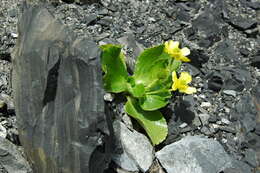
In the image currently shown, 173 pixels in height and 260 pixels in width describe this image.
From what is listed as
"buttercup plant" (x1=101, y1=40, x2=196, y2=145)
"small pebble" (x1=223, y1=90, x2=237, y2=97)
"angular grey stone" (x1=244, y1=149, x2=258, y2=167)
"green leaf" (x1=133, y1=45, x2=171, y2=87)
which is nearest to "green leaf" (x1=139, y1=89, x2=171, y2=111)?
"buttercup plant" (x1=101, y1=40, x2=196, y2=145)

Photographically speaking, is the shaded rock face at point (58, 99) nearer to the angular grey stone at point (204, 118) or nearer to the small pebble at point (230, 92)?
the angular grey stone at point (204, 118)

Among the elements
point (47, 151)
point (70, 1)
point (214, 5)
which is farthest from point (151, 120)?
point (214, 5)

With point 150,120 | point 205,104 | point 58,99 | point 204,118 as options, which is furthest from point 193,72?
point 58,99

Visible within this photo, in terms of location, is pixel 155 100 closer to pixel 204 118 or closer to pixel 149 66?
pixel 149 66

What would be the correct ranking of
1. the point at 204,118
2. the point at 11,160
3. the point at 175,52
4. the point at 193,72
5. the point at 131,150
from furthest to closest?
the point at 193,72, the point at 204,118, the point at 175,52, the point at 131,150, the point at 11,160

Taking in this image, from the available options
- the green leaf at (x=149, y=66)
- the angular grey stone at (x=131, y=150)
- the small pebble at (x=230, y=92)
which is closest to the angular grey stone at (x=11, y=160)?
the angular grey stone at (x=131, y=150)

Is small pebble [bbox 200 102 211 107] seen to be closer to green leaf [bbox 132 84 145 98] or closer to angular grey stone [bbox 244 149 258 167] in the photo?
→ angular grey stone [bbox 244 149 258 167]
